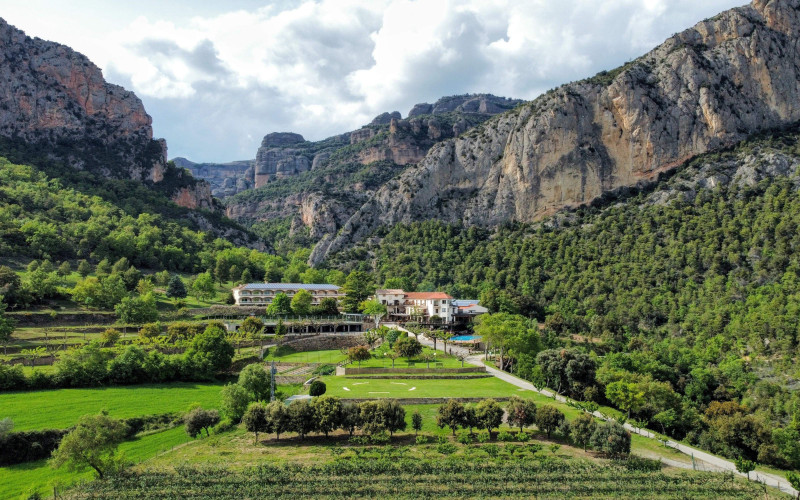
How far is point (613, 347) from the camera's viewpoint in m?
63.9

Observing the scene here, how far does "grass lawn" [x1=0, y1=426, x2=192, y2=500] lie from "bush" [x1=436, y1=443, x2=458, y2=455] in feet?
56.5

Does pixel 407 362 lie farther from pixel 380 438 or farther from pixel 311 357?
pixel 380 438

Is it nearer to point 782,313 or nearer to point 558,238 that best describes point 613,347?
point 782,313

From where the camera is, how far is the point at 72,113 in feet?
437

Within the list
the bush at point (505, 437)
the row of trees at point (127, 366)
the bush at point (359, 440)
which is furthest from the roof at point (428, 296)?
the bush at point (359, 440)

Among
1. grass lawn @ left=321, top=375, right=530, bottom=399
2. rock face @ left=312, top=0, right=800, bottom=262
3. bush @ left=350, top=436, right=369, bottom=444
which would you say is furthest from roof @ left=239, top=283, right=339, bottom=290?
bush @ left=350, top=436, right=369, bottom=444

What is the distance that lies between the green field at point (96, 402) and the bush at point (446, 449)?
64.1ft

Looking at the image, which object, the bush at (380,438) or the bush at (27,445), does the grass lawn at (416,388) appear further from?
the bush at (27,445)

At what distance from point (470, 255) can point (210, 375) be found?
63551mm

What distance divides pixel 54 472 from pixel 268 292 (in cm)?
5477

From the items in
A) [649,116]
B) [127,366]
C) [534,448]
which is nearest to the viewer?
[534,448]

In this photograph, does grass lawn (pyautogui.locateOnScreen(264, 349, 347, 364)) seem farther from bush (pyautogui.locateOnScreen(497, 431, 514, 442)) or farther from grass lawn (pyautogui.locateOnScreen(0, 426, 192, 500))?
bush (pyautogui.locateOnScreen(497, 431, 514, 442))

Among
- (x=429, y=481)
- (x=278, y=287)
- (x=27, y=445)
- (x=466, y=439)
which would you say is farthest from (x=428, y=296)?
(x=27, y=445)

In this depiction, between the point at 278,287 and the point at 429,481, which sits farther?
the point at 278,287
